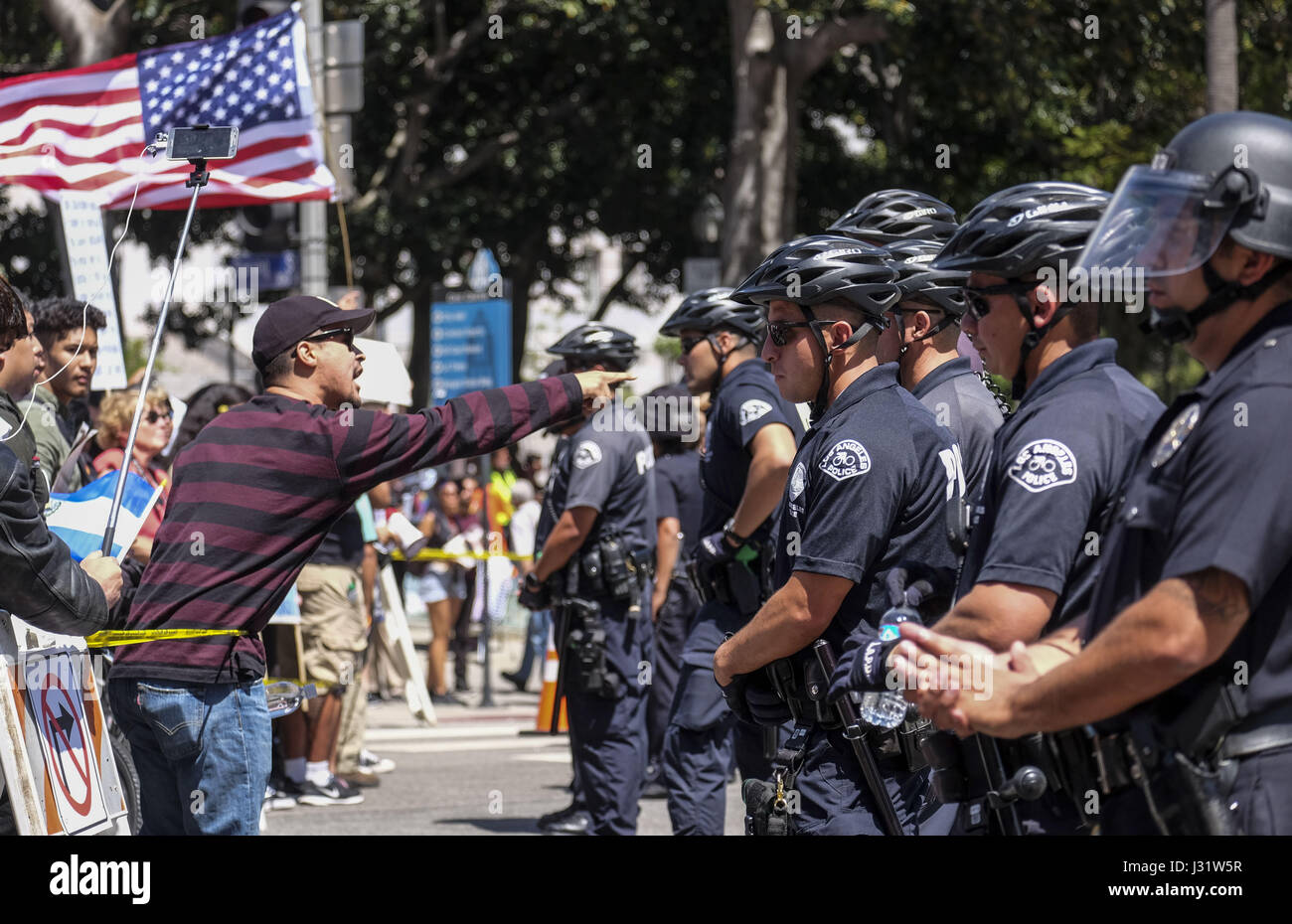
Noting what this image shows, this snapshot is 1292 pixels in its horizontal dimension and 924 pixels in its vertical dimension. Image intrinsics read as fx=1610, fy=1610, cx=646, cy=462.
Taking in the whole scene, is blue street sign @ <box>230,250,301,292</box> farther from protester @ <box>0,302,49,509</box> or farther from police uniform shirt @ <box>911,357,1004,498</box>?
police uniform shirt @ <box>911,357,1004,498</box>

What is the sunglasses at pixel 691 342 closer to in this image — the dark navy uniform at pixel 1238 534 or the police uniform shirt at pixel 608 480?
the police uniform shirt at pixel 608 480

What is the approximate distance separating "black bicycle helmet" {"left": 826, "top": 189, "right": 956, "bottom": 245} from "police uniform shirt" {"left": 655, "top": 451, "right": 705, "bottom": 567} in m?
3.48

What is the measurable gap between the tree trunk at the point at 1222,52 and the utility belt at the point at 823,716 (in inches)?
365

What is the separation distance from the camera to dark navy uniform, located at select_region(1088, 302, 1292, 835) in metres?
2.43

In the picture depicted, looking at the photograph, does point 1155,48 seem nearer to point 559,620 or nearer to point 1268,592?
point 559,620

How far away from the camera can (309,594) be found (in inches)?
348

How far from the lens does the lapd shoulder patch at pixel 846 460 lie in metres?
3.95

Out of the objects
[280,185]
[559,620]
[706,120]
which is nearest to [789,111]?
[706,120]

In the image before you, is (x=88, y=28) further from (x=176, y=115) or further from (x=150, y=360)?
(x=150, y=360)

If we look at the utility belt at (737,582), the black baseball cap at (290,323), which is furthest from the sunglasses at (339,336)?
the utility belt at (737,582)

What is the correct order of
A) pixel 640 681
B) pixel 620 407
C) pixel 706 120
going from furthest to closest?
pixel 706 120 → pixel 620 407 → pixel 640 681

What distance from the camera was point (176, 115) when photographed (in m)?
8.53
